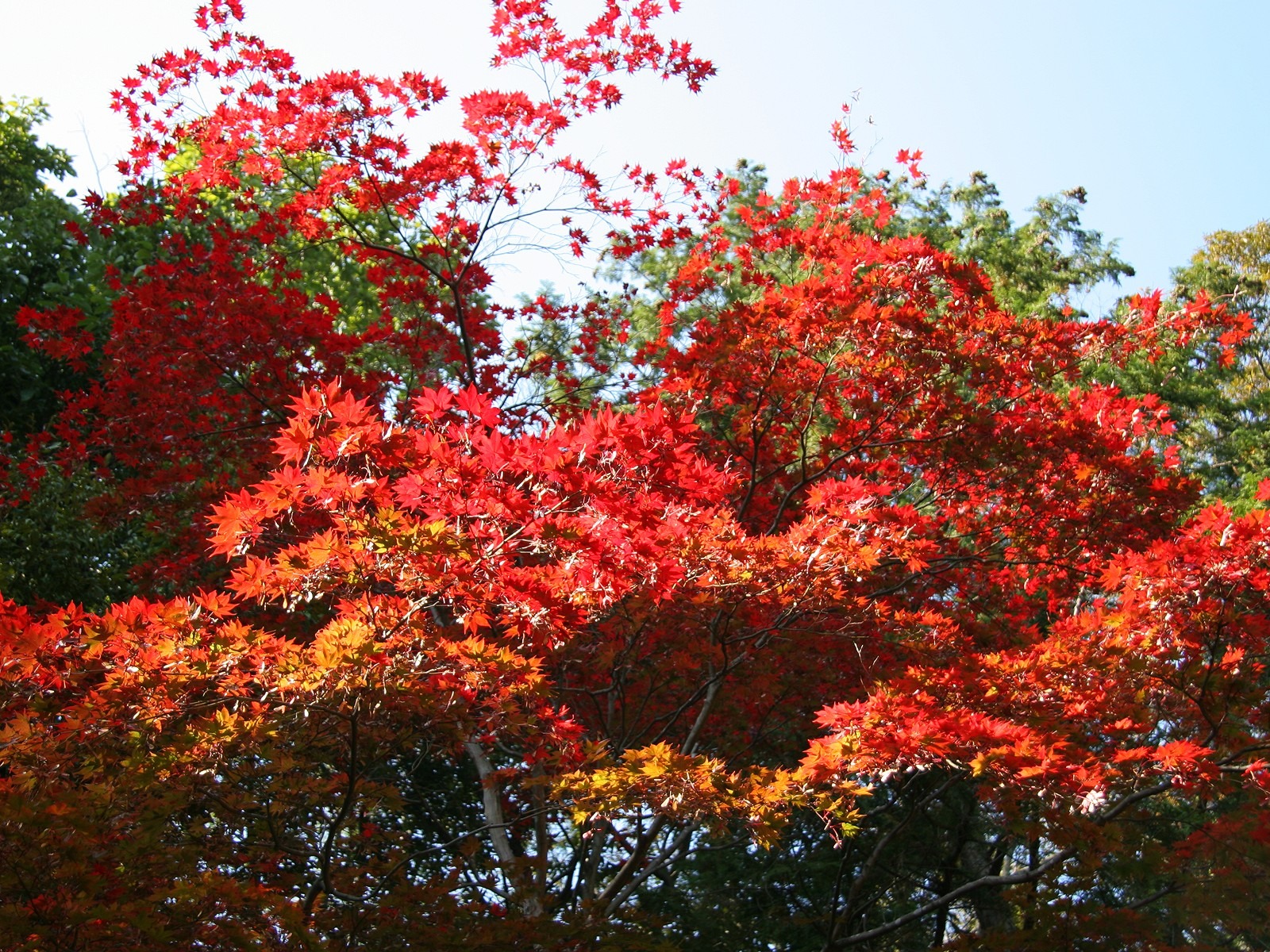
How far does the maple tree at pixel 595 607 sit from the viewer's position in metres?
4.03

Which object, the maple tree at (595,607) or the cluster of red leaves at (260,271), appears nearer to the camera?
the maple tree at (595,607)

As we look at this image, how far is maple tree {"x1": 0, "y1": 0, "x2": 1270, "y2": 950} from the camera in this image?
4.03 meters

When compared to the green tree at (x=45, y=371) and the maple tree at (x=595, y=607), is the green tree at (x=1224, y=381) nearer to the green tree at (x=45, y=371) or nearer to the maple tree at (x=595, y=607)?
the maple tree at (x=595, y=607)

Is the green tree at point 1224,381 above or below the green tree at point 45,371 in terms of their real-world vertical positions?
above

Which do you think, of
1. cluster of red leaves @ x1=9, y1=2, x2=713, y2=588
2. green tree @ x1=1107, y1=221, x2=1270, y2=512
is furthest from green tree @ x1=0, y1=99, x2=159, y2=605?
green tree @ x1=1107, y1=221, x2=1270, y2=512

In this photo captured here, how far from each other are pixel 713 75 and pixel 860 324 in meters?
2.53

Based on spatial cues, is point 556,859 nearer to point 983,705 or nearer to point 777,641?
point 777,641

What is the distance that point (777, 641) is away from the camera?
724 centimetres

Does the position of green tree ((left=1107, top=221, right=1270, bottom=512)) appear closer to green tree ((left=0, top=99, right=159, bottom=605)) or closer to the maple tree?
the maple tree

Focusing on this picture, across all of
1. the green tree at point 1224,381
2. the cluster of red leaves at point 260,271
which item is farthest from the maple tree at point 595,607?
the green tree at point 1224,381

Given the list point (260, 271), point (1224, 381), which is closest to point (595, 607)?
point (260, 271)

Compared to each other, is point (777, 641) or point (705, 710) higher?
point (777, 641)

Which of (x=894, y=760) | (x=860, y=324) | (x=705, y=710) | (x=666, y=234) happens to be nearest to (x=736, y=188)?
(x=666, y=234)

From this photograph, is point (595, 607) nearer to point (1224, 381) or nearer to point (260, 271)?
point (260, 271)
